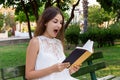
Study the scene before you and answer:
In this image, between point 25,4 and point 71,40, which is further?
point 71,40

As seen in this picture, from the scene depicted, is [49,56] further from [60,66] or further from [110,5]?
[110,5]

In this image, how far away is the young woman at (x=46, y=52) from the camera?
3868mm

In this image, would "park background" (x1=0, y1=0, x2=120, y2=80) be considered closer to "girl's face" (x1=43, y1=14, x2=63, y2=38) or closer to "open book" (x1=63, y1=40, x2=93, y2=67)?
"girl's face" (x1=43, y1=14, x2=63, y2=38)

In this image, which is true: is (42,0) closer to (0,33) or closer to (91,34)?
(91,34)

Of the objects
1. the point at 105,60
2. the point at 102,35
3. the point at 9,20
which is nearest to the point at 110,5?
the point at 105,60

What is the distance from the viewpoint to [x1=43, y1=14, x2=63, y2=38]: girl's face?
155 inches

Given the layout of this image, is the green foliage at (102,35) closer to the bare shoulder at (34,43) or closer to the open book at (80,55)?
the bare shoulder at (34,43)

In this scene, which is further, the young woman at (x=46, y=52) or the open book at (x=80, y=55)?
the young woman at (x=46, y=52)

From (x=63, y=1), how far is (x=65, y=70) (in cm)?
1274

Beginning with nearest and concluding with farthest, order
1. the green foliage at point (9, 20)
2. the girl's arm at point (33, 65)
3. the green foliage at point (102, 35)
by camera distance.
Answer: the girl's arm at point (33, 65)
the green foliage at point (102, 35)
the green foliage at point (9, 20)

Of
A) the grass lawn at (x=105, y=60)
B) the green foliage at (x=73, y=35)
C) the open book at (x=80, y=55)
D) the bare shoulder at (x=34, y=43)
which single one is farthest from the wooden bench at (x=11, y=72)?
the green foliage at (x=73, y=35)

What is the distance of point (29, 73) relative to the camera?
152 inches

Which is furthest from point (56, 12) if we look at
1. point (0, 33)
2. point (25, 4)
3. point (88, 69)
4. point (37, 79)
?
point (0, 33)

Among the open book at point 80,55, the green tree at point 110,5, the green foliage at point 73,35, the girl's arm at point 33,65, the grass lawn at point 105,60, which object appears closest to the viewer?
the open book at point 80,55
